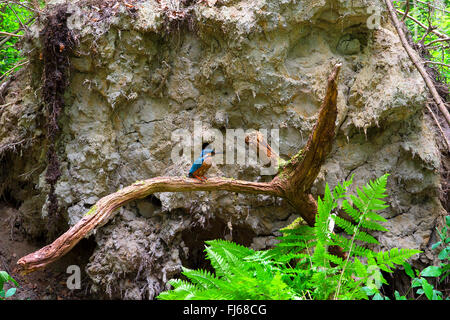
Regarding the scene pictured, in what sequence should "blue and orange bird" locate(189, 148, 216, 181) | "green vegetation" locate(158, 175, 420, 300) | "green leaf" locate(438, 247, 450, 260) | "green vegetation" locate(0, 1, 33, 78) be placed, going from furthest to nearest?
"green vegetation" locate(0, 1, 33, 78), "blue and orange bird" locate(189, 148, 216, 181), "green leaf" locate(438, 247, 450, 260), "green vegetation" locate(158, 175, 420, 300)

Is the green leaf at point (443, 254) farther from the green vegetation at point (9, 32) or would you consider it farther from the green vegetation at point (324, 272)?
the green vegetation at point (9, 32)

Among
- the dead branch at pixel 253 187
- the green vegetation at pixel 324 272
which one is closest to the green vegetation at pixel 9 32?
the dead branch at pixel 253 187

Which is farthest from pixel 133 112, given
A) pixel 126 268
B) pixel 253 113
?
pixel 126 268

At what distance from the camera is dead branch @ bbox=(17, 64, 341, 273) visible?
2260 millimetres

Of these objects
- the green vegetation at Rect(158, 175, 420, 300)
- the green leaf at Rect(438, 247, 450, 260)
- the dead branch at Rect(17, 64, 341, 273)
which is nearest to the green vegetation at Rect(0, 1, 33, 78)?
the dead branch at Rect(17, 64, 341, 273)

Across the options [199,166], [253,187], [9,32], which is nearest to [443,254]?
[253,187]

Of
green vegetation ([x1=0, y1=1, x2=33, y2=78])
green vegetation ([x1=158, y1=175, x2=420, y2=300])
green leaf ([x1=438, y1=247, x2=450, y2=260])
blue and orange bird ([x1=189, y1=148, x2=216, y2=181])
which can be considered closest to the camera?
green vegetation ([x1=158, y1=175, x2=420, y2=300])

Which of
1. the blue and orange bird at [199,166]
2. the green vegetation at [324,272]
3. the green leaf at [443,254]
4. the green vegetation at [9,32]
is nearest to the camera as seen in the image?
the green vegetation at [324,272]

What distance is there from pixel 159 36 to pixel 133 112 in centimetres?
94

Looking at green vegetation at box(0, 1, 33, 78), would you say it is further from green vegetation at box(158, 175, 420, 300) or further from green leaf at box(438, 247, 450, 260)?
green leaf at box(438, 247, 450, 260)

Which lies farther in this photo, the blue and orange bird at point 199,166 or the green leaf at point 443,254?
the blue and orange bird at point 199,166

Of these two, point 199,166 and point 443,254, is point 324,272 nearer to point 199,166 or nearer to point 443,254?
point 443,254

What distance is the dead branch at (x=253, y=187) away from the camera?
2.26 meters

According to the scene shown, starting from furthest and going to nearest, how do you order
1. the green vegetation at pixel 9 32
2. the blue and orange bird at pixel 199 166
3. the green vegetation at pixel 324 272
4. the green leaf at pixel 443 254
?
the green vegetation at pixel 9 32 → the blue and orange bird at pixel 199 166 → the green leaf at pixel 443 254 → the green vegetation at pixel 324 272
